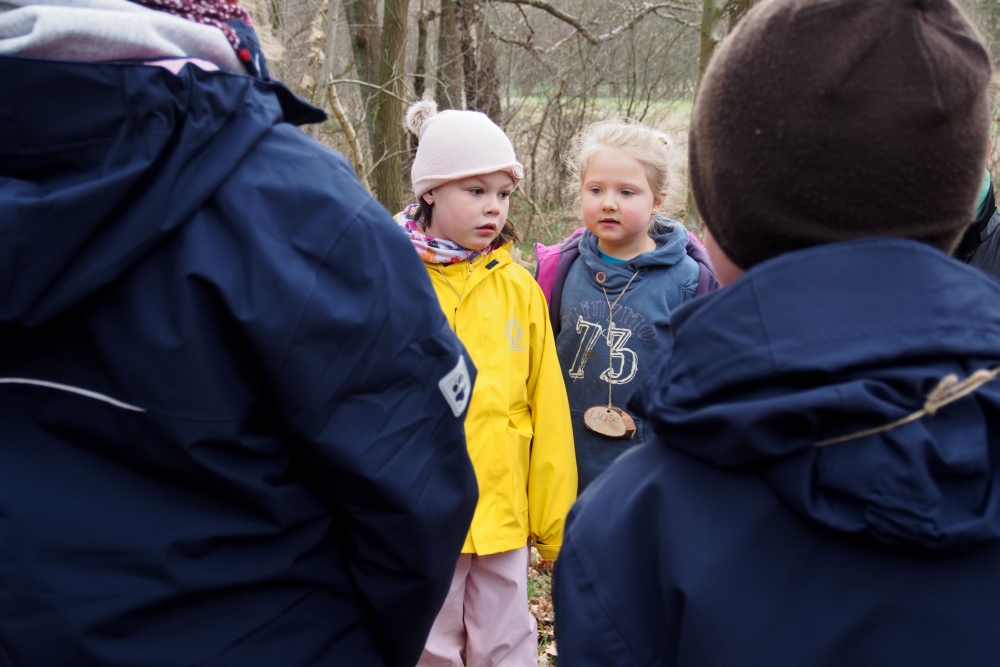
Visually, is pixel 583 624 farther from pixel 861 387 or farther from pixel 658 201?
pixel 658 201

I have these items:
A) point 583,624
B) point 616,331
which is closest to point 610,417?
point 616,331

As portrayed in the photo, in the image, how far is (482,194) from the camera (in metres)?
2.81

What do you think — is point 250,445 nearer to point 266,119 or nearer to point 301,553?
point 301,553

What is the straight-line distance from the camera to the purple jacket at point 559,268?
3115 mm

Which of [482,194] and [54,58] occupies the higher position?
[54,58]

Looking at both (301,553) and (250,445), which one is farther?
(301,553)

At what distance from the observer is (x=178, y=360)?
3.81 feet

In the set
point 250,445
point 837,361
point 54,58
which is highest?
point 54,58

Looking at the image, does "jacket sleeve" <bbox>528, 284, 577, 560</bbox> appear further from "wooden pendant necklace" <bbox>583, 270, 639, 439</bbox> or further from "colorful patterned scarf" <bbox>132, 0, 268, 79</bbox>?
"colorful patterned scarf" <bbox>132, 0, 268, 79</bbox>

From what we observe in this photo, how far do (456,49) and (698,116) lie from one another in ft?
31.6

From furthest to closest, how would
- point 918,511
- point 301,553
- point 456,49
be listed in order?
1. point 456,49
2. point 301,553
3. point 918,511

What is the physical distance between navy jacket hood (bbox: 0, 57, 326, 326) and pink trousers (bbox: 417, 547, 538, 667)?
Result: 184 cm

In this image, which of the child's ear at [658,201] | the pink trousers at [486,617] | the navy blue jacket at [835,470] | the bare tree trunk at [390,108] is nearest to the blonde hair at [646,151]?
the child's ear at [658,201]

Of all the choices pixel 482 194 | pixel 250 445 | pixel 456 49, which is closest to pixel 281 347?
pixel 250 445
